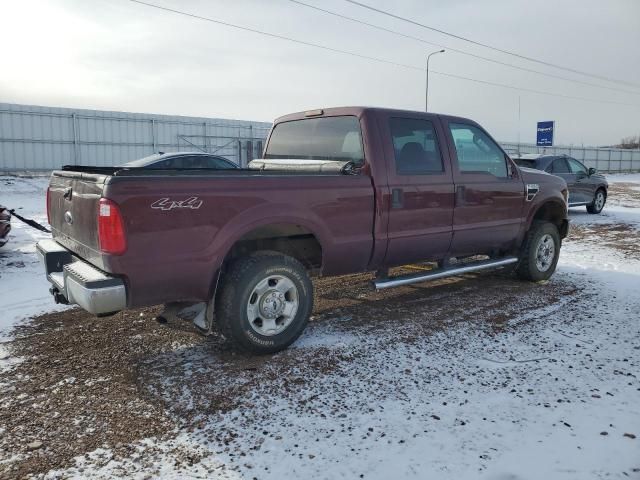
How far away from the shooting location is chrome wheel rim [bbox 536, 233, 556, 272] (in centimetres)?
629

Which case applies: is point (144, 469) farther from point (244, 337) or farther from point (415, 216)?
point (415, 216)

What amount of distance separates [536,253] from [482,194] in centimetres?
136

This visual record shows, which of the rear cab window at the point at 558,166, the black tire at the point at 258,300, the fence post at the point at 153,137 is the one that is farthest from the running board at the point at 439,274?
the fence post at the point at 153,137

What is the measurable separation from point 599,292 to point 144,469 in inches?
212

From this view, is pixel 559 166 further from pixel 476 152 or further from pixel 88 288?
pixel 88 288

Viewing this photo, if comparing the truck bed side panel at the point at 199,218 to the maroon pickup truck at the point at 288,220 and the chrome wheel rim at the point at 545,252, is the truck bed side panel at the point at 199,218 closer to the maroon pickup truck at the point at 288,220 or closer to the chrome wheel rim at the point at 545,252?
the maroon pickup truck at the point at 288,220

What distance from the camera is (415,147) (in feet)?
16.1

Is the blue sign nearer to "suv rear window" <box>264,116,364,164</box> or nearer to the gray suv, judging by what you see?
the gray suv

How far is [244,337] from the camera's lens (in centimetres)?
381

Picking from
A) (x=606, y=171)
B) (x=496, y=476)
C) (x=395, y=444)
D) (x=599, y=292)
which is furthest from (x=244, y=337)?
(x=606, y=171)

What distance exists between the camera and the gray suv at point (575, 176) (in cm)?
1273

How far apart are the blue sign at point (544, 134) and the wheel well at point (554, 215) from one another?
1450 inches

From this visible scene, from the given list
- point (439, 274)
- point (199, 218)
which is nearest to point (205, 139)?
point (439, 274)

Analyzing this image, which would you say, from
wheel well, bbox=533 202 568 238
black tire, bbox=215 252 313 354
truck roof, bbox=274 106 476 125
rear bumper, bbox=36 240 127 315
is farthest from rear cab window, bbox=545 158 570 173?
rear bumper, bbox=36 240 127 315
